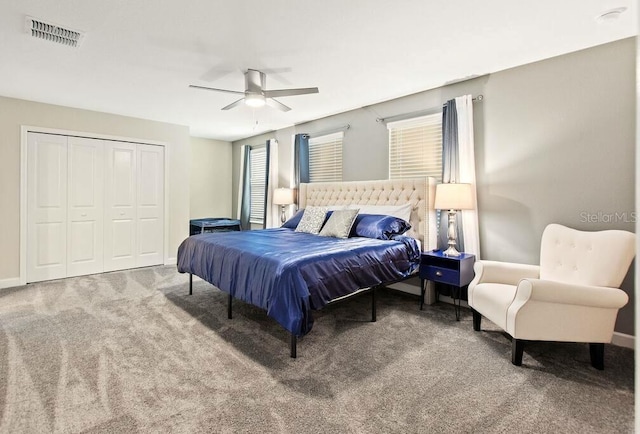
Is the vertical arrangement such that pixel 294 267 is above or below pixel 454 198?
below

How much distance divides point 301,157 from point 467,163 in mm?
2905

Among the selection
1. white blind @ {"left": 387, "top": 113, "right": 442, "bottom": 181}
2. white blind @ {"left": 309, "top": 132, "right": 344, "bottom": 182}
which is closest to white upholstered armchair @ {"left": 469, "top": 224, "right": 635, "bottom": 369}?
white blind @ {"left": 387, "top": 113, "right": 442, "bottom": 181}

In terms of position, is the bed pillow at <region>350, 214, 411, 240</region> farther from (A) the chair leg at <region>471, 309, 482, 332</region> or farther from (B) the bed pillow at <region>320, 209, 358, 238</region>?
(A) the chair leg at <region>471, 309, 482, 332</region>

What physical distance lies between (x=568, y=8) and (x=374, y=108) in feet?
8.37

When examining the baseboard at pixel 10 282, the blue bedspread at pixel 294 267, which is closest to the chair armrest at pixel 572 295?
the blue bedspread at pixel 294 267

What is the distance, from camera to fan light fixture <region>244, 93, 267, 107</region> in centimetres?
328

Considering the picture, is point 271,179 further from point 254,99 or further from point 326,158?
point 254,99

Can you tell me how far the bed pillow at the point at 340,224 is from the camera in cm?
378

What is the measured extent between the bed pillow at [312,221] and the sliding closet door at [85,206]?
3309mm

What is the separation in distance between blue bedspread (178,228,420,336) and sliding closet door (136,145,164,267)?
2238 mm

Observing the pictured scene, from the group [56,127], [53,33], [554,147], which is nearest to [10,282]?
[56,127]

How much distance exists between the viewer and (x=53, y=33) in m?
2.62

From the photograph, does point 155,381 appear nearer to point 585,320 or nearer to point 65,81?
point 585,320

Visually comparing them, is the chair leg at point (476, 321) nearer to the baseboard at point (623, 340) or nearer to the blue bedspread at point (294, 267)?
the blue bedspread at point (294, 267)
